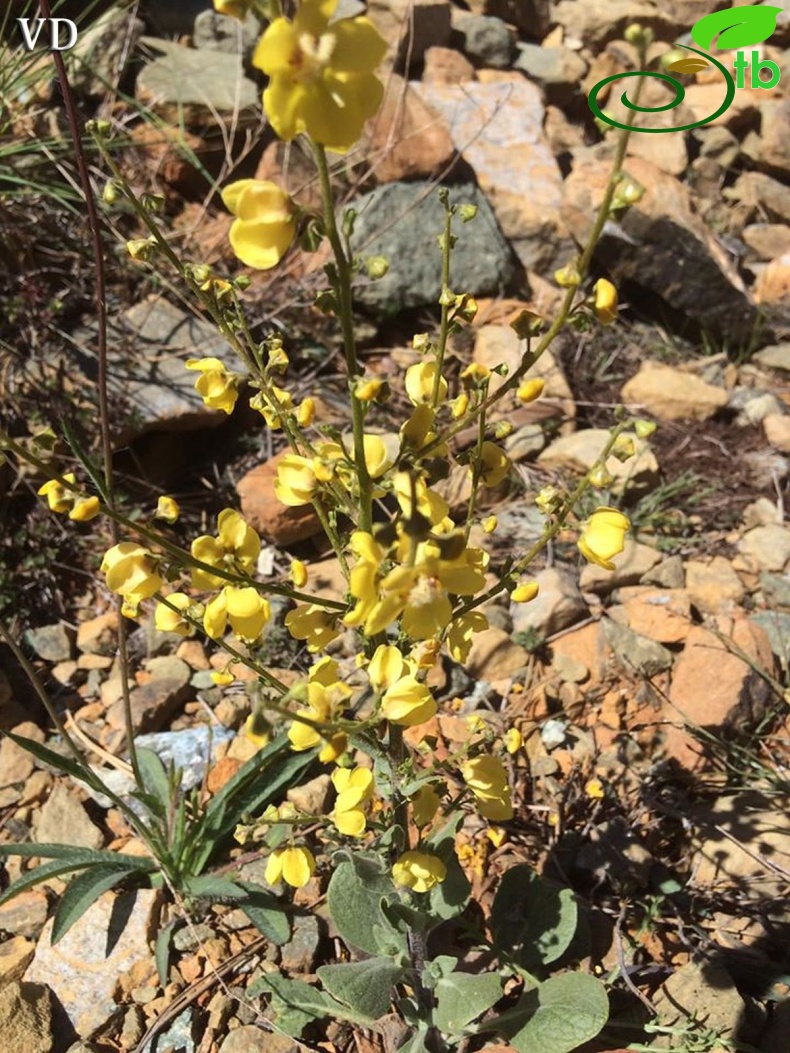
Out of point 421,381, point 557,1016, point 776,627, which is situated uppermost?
point 421,381

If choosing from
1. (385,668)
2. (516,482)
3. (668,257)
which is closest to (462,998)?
(385,668)

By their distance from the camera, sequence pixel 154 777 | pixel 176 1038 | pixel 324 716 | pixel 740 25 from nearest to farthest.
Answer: pixel 324 716, pixel 176 1038, pixel 154 777, pixel 740 25

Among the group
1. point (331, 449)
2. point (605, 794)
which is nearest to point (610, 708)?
point (605, 794)

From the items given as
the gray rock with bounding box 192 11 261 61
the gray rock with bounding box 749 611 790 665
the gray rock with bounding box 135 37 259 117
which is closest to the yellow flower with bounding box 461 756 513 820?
the gray rock with bounding box 749 611 790 665

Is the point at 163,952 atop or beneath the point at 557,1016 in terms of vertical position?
beneath

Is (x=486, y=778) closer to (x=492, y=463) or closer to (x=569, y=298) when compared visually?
(x=492, y=463)

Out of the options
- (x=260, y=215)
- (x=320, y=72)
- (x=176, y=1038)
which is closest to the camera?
(x=320, y=72)

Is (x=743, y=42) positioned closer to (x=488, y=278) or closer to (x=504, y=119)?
(x=504, y=119)
